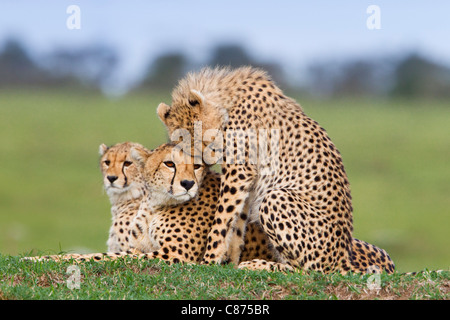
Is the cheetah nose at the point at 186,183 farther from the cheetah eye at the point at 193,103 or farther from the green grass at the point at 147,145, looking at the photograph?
the green grass at the point at 147,145

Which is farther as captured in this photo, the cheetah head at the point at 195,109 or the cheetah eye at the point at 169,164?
the cheetah head at the point at 195,109

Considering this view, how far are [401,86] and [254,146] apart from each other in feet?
116

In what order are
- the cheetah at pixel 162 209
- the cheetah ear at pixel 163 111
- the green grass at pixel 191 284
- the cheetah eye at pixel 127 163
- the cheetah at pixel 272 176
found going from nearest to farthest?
the green grass at pixel 191 284
the cheetah at pixel 272 176
the cheetah at pixel 162 209
the cheetah ear at pixel 163 111
the cheetah eye at pixel 127 163

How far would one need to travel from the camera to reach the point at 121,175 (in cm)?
658

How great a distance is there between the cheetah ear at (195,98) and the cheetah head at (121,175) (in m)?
0.56

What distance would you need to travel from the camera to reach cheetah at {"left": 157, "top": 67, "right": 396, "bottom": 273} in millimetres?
5832

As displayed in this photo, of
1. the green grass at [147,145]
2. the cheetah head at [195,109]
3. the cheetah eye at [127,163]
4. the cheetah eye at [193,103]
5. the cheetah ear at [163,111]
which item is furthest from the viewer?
the green grass at [147,145]

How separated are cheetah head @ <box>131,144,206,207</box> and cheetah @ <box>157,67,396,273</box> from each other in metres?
0.13

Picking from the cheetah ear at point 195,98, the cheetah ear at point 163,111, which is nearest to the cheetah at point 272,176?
the cheetah ear at point 195,98

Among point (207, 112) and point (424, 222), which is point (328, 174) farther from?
point (424, 222)

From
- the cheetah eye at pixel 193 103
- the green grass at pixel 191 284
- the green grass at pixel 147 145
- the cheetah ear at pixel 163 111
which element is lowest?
the green grass at pixel 147 145

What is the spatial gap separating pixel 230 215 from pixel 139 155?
0.90m

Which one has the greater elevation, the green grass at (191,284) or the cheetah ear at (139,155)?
the cheetah ear at (139,155)

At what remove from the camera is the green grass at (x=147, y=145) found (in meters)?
20.5
